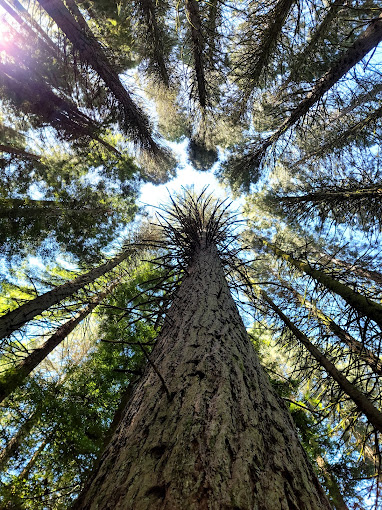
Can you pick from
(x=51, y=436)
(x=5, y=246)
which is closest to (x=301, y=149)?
(x=5, y=246)

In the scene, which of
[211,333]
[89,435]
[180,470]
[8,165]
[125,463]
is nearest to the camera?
[180,470]

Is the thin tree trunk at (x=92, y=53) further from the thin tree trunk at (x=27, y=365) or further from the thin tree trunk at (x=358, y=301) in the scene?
the thin tree trunk at (x=358, y=301)

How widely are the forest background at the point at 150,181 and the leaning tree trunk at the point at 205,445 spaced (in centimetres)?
147

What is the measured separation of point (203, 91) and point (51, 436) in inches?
303

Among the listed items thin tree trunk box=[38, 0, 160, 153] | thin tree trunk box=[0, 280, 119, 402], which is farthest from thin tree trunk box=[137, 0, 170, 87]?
thin tree trunk box=[0, 280, 119, 402]

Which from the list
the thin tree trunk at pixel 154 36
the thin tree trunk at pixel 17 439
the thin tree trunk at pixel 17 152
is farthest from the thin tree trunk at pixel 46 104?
the thin tree trunk at pixel 17 439

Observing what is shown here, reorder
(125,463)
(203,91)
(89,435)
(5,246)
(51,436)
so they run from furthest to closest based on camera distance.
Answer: (5,246), (203,91), (89,435), (51,436), (125,463)

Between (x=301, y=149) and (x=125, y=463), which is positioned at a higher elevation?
(x=301, y=149)

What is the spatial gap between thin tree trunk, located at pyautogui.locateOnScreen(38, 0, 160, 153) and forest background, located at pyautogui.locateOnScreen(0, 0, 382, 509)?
3 cm

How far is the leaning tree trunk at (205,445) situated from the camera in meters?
0.81

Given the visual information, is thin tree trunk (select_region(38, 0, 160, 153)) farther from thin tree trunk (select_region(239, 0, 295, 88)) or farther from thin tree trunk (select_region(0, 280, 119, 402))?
thin tree trunk (select_region(0, 280, 119, 402))

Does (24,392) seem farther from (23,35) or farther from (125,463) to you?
(23,35)

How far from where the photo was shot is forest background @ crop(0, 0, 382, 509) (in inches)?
157

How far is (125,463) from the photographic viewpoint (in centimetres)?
100
